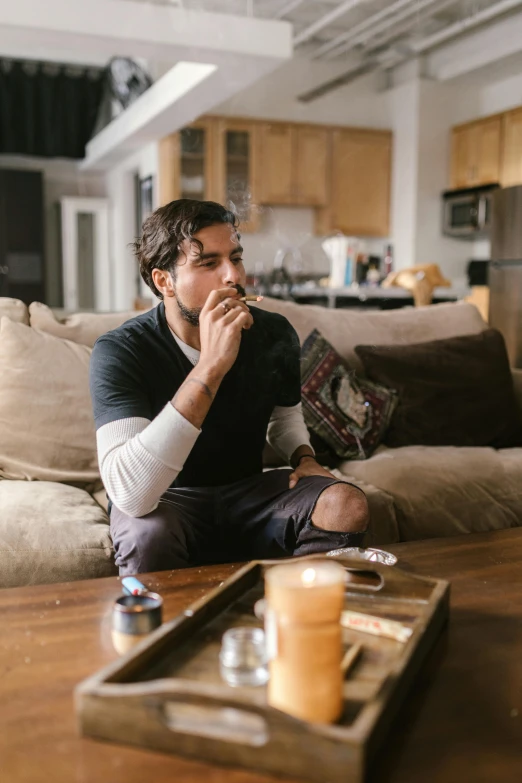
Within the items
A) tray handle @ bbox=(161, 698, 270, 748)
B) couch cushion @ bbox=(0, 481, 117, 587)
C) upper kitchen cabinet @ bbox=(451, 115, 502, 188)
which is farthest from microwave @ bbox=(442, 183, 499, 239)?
tray handle @ bbox=(161, 698, 270, 748)

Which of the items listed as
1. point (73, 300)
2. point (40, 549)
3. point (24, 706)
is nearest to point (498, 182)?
point (73, 300)

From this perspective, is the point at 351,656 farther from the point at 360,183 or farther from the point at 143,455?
the point at 360,183

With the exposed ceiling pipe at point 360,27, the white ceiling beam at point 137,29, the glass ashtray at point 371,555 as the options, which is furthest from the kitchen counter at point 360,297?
the glass ashtray at point 371,555

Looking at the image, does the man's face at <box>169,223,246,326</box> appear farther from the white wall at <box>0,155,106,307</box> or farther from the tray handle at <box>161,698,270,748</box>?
the white wall at <box>0,155,106,307</box>

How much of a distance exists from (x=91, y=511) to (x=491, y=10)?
4901 mm

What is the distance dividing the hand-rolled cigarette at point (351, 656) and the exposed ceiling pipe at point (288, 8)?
15.5 ft

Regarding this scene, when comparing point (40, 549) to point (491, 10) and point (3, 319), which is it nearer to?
point (3, 319)

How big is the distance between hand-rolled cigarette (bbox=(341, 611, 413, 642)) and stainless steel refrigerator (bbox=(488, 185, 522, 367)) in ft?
12.5

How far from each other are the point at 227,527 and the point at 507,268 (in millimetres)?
3754

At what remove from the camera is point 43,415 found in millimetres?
1743

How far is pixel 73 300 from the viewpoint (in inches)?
277

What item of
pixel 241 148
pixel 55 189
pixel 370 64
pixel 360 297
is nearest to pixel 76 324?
pixel 360 297

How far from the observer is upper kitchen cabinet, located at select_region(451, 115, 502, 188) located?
5.91 meters

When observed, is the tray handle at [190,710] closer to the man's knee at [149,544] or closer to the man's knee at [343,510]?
the man's knee at [149,544]
